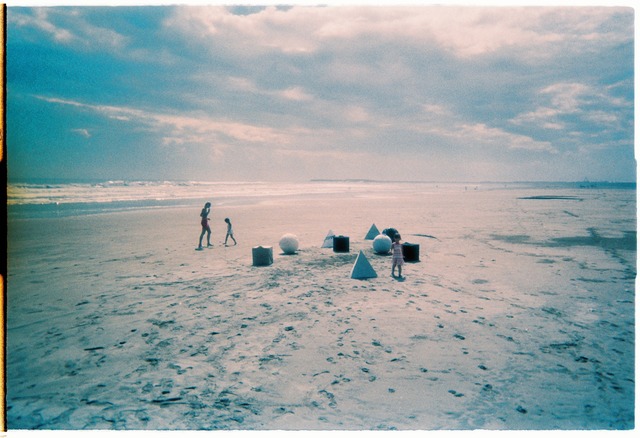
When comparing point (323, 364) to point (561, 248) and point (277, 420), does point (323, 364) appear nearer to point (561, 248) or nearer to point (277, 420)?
point (277, 420)

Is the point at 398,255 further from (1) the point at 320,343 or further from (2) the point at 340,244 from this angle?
(1) the point at 320,343

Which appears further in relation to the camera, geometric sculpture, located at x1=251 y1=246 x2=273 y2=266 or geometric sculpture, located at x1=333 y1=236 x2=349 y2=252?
geometric sculpture, located at x1=333 y1=236 x2=349 y2=252

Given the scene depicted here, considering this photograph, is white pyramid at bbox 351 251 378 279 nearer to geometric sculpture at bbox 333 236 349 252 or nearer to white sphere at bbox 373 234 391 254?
white sphere at bbox 373 234 391 254

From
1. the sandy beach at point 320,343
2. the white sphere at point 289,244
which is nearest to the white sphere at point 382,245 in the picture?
the sandy beach at point 320,343

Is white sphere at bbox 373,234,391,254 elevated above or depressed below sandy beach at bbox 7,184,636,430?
above

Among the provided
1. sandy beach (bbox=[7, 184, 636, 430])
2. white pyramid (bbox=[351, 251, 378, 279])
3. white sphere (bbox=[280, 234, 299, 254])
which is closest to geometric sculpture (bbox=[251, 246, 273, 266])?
sandy beach (bbox=[7, 184, 636, 430])

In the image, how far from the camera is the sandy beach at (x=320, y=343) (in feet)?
13.6

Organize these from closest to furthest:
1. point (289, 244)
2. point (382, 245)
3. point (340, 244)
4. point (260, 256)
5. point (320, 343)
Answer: point (320, 343) → point (260, 256) → point (382, 245) → point (289, 244) → point (340, 244)

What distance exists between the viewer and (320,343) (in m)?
5.66

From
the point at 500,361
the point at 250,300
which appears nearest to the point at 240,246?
the point at 250,300

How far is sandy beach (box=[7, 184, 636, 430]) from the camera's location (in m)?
4.15

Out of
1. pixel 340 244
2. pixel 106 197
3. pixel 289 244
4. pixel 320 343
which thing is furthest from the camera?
pixel 106 197

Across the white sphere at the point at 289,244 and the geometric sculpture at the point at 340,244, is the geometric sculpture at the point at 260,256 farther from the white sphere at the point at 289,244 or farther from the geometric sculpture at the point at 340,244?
the geometric sculpture at the point at 340,244

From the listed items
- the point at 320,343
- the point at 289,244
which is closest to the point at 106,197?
the point at 289,244
